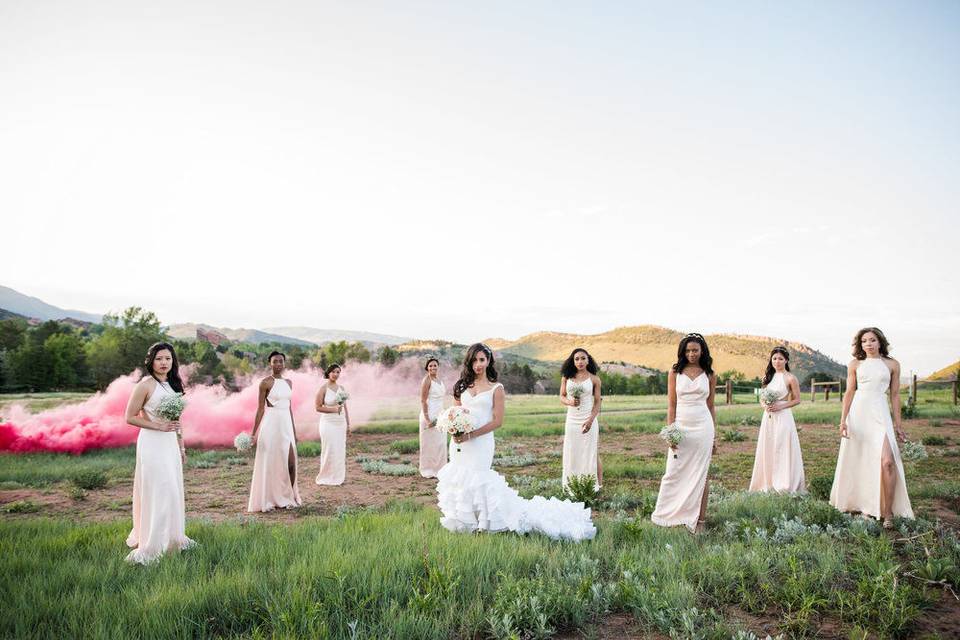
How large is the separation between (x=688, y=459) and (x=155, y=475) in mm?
7943

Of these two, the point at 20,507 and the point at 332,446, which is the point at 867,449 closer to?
the point at 332,446

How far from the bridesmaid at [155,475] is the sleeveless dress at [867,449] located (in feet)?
34.0

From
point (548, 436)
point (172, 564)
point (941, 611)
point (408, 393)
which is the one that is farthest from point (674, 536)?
point (408, 393)

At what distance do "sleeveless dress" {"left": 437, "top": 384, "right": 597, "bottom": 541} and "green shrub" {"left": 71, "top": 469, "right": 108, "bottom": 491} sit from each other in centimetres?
1140

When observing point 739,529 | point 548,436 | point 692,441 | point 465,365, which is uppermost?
point 465,365

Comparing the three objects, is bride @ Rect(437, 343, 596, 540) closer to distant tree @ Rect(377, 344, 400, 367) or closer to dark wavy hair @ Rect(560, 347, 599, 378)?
dark wavy hair @ Rect(560, 347, 599, 378)

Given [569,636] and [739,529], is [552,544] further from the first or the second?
[739,529]

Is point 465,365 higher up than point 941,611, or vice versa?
point 465,365

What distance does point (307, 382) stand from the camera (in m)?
27.0

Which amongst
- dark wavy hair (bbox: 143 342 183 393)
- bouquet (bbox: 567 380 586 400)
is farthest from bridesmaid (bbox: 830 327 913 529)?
dark wavy hair (bbox: 143 342 183 393)

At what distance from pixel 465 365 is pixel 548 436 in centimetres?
2044

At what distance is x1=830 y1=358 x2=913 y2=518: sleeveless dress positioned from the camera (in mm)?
8859

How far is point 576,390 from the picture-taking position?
38.9ft

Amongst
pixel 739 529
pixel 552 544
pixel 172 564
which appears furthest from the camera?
pixel 739 529
